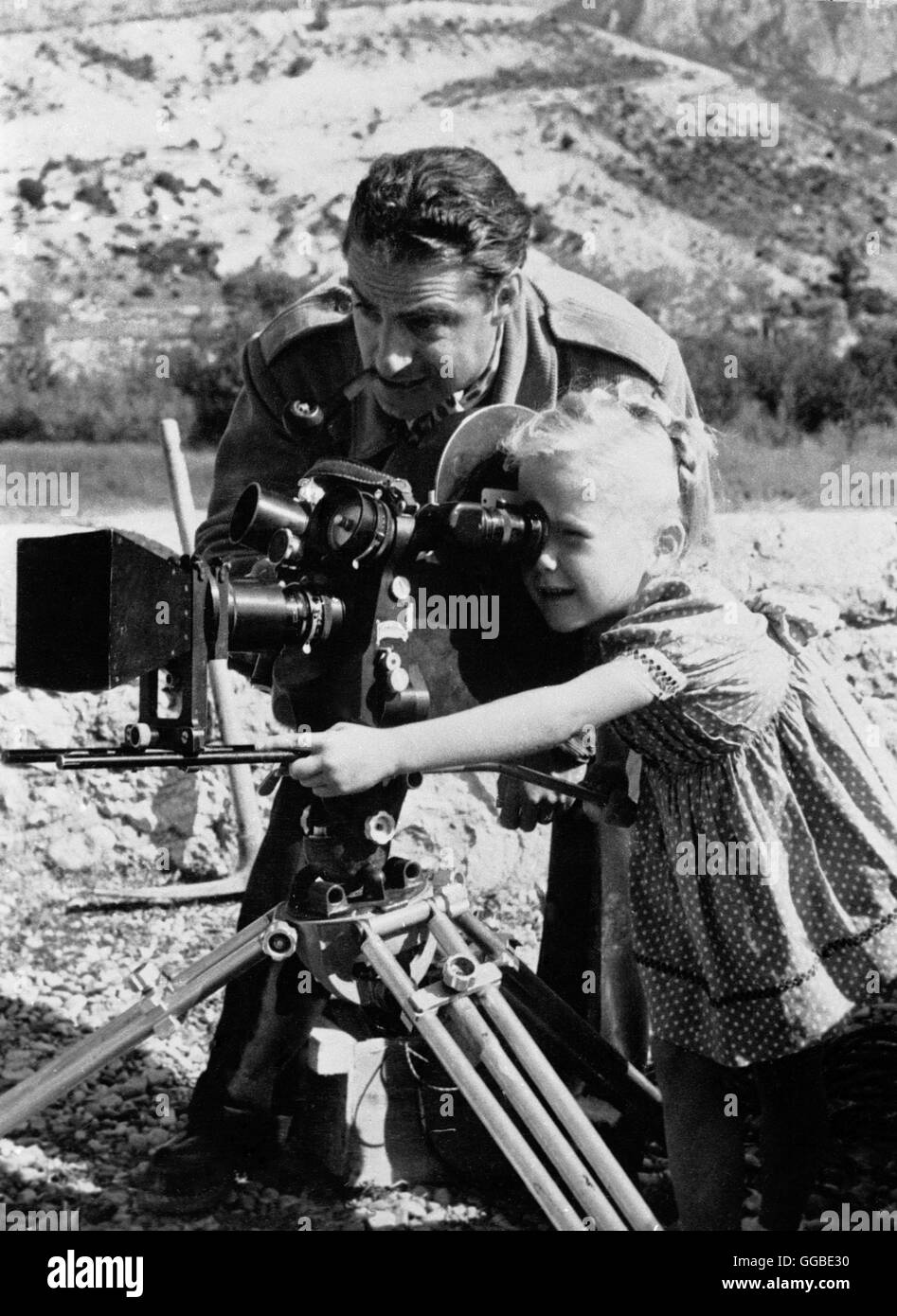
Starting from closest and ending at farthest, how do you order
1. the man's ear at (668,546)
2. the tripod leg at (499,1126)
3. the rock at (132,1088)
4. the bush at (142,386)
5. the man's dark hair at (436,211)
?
the tripod leg at (499,1126) → the man's ear at (668,546) → the man's dark hair at (436,211) → the rock at (132,1088) → the bush at (142,386)

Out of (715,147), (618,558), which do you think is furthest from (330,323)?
(715,147)

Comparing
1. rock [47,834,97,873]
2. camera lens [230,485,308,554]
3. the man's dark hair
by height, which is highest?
the man's dark hair

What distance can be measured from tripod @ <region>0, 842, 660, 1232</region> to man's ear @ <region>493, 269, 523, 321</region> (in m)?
0.96

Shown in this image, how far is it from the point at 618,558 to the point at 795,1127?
34.5 inches

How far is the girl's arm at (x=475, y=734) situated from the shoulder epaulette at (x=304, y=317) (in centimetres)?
99

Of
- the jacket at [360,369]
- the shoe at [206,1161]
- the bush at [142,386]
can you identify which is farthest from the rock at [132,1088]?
the bush at [142,386]

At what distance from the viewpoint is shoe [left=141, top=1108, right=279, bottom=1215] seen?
2.55m

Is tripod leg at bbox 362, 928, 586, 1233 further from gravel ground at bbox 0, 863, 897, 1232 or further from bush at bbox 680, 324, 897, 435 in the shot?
bush at bbox 680, 324, 897, 435

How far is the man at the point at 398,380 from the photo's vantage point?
7.86 ft

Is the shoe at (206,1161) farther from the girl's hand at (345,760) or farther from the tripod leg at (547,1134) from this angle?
the girl's hand at (345,760)

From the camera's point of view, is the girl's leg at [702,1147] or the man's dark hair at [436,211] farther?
the man's dark hair at [436,211]

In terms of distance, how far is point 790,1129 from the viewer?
2.29 m

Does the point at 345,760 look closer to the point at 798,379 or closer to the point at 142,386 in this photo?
the point at 798,379

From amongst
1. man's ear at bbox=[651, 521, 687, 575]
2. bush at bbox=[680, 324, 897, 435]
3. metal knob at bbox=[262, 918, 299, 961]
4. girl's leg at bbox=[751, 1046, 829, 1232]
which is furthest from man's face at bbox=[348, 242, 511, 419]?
bush at bbox=[680, 324, 897, 435]
